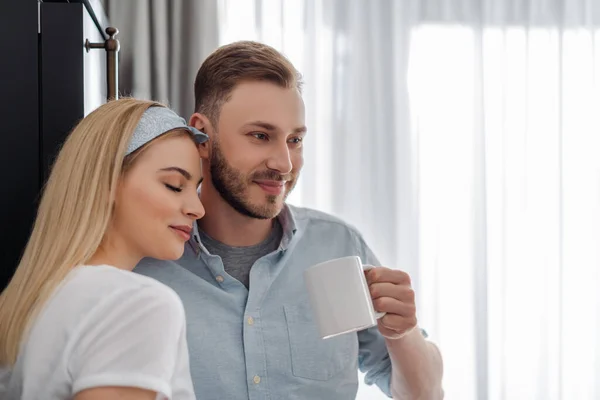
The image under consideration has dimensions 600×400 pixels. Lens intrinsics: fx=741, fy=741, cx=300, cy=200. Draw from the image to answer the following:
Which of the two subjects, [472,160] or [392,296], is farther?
[472,160]

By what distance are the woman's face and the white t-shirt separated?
108mm

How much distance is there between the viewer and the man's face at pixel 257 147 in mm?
1321

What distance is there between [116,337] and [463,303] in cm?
237

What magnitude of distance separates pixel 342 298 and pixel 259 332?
0.31 metres

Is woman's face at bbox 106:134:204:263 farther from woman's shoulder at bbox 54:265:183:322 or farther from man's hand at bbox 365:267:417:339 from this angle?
man's hand at bbox 365:267:417:339

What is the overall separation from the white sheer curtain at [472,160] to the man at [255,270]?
1.45m

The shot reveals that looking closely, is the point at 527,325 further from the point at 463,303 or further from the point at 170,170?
the point at 170,170

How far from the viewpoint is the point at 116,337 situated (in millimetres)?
767

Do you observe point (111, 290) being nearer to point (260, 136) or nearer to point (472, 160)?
point (260, 136)

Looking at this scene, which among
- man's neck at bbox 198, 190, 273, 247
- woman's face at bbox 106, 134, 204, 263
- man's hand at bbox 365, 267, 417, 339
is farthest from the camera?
man's neck at bbox 198, 190, 273, 247

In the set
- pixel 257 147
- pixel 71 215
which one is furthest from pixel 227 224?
pixel 71 215

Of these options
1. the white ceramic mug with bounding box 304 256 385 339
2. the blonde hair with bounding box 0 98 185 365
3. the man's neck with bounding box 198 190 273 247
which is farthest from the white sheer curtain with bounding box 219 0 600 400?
the blonde hair with bounding box 0 98 185 365

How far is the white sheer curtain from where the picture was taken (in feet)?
9.43

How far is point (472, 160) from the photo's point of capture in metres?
2.98
